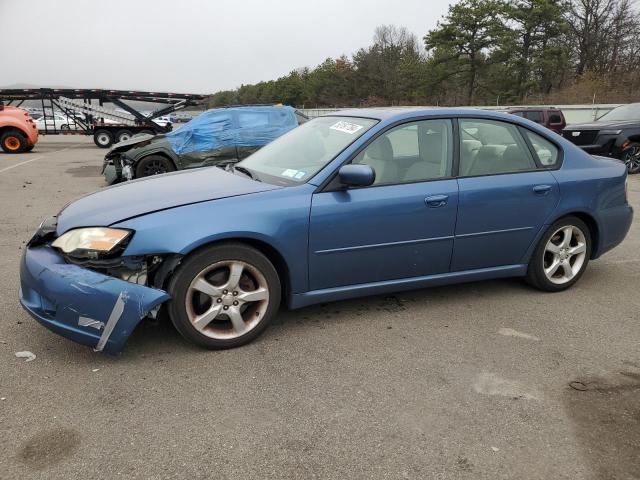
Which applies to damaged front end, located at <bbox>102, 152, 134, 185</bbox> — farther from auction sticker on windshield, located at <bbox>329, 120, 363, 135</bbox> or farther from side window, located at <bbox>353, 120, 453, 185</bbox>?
side window, located at <bbox>353, 120, 453, 185</bbox>

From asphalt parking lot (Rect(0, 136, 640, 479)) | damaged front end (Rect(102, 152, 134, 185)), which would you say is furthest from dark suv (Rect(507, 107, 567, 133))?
asphalt parking lot (Rect(0, 136, 640, 479))

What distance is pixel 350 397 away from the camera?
2.77 m

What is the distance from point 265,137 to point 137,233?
6.91 metres

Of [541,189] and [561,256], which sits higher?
[541,189]

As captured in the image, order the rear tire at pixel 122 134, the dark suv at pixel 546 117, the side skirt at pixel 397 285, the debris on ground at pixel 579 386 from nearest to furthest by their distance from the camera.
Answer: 1. the debris on ground at pixel 579 386
2. the side skirt at pixel 397 285
3. the dark suv at pixel 546 117
4. the rear tire at pixel 122 134

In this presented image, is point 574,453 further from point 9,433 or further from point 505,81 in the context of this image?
point 505,81

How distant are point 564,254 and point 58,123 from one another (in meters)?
27.5

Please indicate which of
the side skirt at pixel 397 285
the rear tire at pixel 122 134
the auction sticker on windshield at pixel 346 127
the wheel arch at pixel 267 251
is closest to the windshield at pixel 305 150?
the auction sticker on windshield at pixel 346 127

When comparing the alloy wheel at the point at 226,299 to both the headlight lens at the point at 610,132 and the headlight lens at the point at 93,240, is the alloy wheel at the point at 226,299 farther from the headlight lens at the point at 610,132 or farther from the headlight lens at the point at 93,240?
the headlight lens at the point at 610,132

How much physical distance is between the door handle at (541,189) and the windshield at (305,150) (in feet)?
4.56

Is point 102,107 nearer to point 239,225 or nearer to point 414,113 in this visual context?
point 414,113

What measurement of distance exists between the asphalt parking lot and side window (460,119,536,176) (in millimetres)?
1072

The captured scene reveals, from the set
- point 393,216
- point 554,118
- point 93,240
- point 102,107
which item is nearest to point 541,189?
point 393,216

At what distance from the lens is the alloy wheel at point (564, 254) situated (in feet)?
13.9
